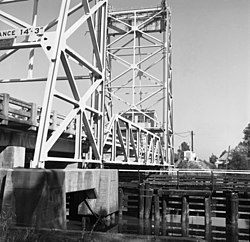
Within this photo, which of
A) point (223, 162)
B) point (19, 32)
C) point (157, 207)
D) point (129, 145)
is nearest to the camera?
point (19, 32)

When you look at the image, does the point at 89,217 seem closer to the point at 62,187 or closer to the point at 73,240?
the point at 62,187

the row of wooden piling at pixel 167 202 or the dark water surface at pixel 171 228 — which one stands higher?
the row of wooden piling at pixel 167 202

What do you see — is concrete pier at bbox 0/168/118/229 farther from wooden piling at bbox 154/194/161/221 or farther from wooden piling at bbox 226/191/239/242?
wooden piling at bbox 226/191/239/242

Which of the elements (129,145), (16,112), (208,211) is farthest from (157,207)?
(16,112)

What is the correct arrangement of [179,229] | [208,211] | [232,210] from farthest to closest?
[208,211] → [232,210] → [179,229]

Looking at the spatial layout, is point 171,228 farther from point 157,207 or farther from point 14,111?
point 14,111

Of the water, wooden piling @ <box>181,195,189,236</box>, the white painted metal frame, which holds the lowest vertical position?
the water

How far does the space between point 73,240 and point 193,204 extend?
14467 millimetres

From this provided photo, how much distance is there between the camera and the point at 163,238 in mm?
5945

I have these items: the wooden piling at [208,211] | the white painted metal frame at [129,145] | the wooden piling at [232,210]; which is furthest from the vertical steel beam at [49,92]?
the wooden piling at [232,210]

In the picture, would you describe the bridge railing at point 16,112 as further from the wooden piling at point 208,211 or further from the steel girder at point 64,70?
the wooden piling at point 208,211

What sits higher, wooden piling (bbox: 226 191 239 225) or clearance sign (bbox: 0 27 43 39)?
clearance sign (bbox: 0 27 43 39)

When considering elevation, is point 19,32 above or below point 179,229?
above

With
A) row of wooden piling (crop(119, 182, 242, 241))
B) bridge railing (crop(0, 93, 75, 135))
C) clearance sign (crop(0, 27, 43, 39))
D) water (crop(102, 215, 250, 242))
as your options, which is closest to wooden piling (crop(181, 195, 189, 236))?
row of wooden piling (crop(119, 182, 242, 241))
